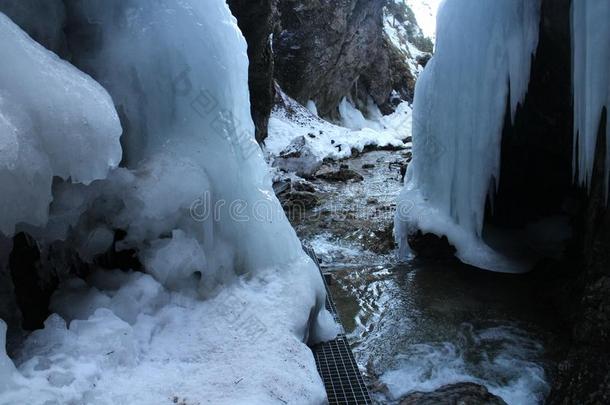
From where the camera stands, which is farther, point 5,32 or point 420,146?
point 420,146

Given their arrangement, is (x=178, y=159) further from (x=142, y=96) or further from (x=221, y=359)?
(x=221, y=359)

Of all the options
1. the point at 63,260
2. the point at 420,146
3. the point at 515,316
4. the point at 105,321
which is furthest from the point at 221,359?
the point at 420,146

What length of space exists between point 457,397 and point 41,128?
3073 mm

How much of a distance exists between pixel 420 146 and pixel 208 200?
13.7 ft

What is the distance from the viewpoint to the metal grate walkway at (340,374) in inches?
90.5

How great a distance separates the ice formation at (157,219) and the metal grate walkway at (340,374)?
14 cm

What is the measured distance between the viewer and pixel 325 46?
1964cm

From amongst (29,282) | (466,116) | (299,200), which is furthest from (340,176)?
(29,282)

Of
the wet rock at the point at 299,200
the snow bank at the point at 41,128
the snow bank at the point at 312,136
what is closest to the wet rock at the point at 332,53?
the snow bank at the point at 312,136

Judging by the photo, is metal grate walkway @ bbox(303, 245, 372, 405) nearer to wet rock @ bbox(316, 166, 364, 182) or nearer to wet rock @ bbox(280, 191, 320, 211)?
wet rock @ bbox(280, 191, 320, 211)

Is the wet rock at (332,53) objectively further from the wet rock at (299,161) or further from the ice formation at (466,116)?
the ice formation at (466,116)

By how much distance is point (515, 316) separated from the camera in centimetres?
445

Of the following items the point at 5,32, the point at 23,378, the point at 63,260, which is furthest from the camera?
the point at 63,260

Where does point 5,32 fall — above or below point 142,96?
above
